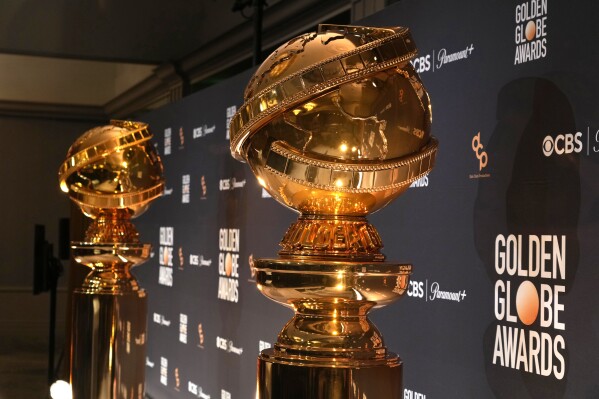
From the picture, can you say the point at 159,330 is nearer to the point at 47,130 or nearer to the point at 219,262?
the point at 219,262

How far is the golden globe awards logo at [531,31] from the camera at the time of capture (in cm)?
249

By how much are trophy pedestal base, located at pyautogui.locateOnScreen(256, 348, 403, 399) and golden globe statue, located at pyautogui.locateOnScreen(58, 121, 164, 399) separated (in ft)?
5.86

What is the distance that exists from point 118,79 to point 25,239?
2.89 metres

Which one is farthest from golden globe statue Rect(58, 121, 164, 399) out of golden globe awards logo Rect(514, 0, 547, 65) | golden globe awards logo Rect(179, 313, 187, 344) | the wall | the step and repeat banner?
the wall

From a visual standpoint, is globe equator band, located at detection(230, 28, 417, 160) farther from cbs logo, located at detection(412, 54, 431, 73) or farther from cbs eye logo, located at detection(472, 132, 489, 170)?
cbs logo, located at detection(412, 54, 431, 73)

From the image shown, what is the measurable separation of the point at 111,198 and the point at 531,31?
59.1 inches

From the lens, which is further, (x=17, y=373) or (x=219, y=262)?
(x=17, y=373)

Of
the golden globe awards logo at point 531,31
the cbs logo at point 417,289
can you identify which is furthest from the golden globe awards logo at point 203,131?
the golden globe awards logo at point 531,31

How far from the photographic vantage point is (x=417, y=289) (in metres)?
3.10

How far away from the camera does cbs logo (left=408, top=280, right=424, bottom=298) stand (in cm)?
307

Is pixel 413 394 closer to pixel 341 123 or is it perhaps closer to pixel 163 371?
pixel 341 123

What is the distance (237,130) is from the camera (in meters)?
1.56

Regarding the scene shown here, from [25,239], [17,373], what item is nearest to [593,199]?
[17,373]

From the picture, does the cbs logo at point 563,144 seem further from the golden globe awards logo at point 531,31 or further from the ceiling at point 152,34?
the ceiling at point 152,34
